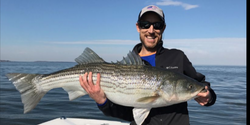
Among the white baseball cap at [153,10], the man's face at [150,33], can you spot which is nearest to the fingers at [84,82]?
the man's face at [150,33]

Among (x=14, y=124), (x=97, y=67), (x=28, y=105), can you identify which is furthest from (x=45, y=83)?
(x=14, y=124)

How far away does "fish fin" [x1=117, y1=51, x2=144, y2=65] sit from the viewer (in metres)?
3.61

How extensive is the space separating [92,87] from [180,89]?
143 centimetres

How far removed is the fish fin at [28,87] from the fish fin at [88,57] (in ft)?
2.82

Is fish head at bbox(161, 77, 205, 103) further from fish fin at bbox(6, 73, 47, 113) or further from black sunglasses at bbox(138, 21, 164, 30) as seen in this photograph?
fish fin at bbox(6, 73, 47, 113)

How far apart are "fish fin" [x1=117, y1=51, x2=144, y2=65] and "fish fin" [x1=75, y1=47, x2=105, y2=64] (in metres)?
0.42

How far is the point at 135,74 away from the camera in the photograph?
349 cm

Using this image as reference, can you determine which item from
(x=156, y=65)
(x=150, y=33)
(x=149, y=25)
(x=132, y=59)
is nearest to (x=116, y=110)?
(x=132, y=59)

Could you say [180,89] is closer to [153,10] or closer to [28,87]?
[153,10]

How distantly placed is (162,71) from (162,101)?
48 centimetres

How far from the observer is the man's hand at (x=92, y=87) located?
3559 mm

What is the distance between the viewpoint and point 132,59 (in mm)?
3660

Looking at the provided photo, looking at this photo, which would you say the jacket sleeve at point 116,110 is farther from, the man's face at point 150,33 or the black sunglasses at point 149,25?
the black sunglasses at point 149,25

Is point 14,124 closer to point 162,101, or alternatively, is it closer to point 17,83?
point 17,83
